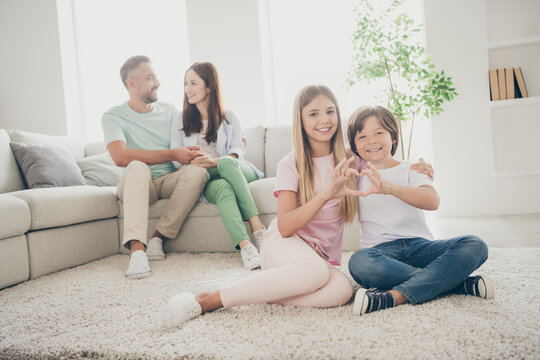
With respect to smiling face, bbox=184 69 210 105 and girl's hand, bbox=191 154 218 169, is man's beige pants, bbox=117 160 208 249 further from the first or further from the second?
smiling face, bbox=184 69 210 105

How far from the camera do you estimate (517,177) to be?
3.14 m

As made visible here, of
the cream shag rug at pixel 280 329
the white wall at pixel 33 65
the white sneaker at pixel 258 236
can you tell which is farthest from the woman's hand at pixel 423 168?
the white wall at pixel 33 65

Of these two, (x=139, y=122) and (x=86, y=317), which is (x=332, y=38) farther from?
(x=86, y=317)

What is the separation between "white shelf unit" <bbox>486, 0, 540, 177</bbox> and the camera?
123 inches

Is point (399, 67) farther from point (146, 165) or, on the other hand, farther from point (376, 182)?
point (376, 182)

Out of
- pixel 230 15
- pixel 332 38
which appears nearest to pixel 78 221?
pixel 230 15

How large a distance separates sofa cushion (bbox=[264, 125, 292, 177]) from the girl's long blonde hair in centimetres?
129

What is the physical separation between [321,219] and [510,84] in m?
2.64

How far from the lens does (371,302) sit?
108 cm

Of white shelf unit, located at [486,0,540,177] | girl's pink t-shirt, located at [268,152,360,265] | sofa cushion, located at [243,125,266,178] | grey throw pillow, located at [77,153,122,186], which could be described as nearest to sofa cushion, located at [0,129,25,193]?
grey throw pillow, located at [77,153,122,186]

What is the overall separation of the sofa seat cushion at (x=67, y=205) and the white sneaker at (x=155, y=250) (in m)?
0.38

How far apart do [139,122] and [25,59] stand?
2.88 meters

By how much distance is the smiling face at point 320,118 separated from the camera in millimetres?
1328

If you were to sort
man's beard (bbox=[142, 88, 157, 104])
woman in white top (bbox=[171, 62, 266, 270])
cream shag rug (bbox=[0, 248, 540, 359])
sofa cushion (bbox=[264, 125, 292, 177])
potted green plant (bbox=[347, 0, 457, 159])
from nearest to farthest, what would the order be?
cream shag rug (bbox=[0, 248, 540, 359]) < woman in white top (bbox=[171, 62, 266, 270]) < man's beard (bbox=[142, 88, 157, 104]) < sofa cushion (bbox=[264, 125, 292, 177]) < potted green plant (bbox=[347, 0, 457, 159])
